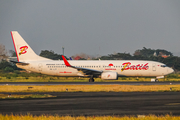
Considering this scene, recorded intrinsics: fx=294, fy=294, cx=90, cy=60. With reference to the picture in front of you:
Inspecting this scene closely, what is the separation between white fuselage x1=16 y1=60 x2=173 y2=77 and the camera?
46.0 m

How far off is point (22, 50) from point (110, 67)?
1496cm

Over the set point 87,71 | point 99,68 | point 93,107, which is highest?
point 99,68

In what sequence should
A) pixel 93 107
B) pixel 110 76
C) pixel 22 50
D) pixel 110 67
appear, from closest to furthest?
pixel 93 107, pixel 110 76, pixel 110 67, pixel 22 50

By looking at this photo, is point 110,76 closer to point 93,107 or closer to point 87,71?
point 87,71

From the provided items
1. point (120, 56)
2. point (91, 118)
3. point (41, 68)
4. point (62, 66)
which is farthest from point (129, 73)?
point (120, 56)

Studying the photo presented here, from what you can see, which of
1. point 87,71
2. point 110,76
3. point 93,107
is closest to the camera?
point 93,107

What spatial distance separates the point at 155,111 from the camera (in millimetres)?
15102

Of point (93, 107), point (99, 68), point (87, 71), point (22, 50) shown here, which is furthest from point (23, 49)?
point (93, 107)

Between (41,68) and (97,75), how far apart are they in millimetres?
9187

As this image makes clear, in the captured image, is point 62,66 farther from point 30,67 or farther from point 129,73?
point 129,73

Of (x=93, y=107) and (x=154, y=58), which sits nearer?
(x=93, y=107)

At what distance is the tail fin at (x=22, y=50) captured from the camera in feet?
160

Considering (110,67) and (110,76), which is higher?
(110,67)

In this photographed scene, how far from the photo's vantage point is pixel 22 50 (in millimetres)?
48969
